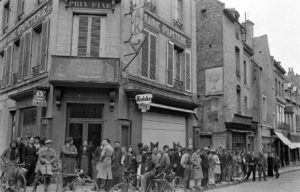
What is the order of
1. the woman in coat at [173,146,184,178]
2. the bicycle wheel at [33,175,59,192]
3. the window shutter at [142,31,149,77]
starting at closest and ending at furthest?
the bicycle wheel at [33,175,59,192] < the woman in coat at [173,146,184,178] < the window shutter at [142,31,149,77]

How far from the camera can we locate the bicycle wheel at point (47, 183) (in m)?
9.86

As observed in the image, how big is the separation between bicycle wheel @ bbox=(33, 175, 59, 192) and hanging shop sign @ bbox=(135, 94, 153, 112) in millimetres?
4750

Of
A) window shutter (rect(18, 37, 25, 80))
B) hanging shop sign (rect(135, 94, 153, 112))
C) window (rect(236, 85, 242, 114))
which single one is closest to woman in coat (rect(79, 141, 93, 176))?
hanging shop sign (rect(135, 94, 153, 112))

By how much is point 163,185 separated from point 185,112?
7691 mm

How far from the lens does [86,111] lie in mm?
13953

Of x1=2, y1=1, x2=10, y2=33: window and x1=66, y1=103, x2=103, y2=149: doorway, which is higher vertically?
x1=2, y1=1, x2=10, y2=33: window

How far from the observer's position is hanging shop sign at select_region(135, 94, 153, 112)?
43.8ft

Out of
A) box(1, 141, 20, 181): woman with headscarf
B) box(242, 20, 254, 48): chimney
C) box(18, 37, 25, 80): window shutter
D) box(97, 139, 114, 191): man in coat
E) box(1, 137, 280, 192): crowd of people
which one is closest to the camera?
box(1, 141, 20, 181): woman with headscarf

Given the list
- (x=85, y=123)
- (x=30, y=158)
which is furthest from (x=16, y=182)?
(x=85, y=123)

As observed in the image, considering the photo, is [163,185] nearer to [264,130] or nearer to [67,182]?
[67,182]

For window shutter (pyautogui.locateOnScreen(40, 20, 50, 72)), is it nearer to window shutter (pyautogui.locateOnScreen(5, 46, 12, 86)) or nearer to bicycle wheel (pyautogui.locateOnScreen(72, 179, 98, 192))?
window shutter (pyautogui.locateOnScreen(5, 46, 12, 86))

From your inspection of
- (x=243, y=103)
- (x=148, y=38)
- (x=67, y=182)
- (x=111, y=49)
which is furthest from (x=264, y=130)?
(x=67, y=182)

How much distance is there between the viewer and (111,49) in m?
14.1

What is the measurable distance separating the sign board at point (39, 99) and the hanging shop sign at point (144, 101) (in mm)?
3621
